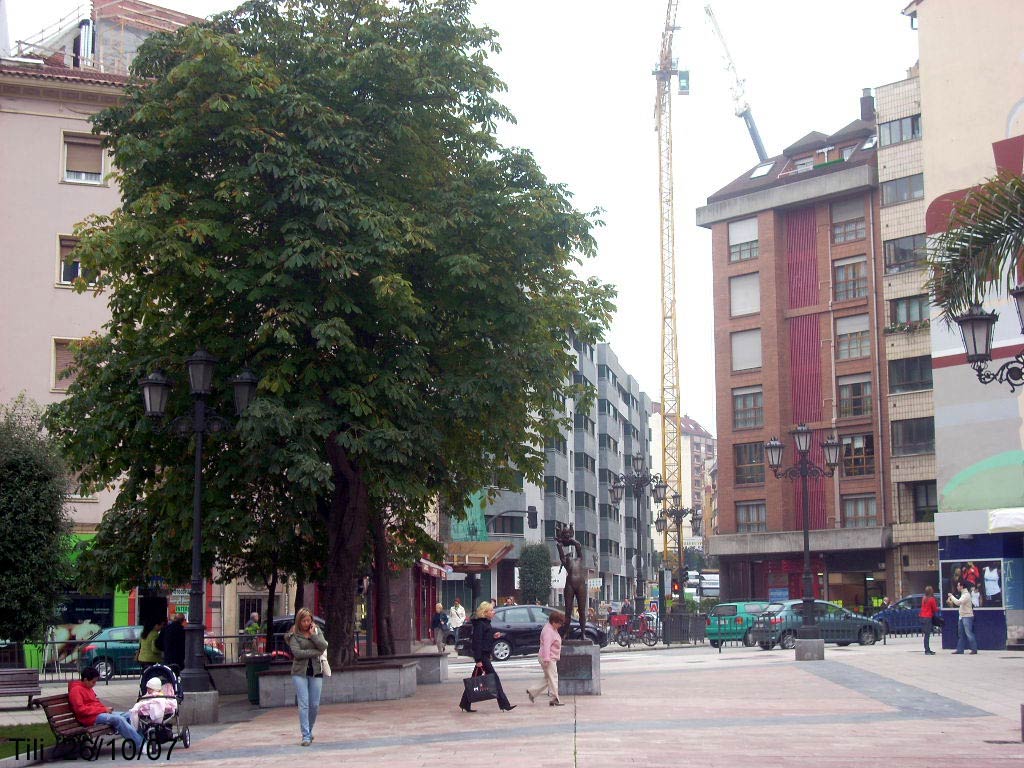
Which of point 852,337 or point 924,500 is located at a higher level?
point 852,337

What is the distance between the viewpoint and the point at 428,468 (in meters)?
21.0

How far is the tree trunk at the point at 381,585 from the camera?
24062mm

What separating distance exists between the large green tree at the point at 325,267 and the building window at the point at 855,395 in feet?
146

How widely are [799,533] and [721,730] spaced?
166 feet

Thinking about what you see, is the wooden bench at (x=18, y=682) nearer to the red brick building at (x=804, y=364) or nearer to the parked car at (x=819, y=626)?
the parked car at (x=819, y=626)

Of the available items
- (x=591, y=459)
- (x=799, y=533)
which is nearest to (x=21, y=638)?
(x=799, y=533)

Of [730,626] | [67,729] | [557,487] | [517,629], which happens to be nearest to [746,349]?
[557,487]

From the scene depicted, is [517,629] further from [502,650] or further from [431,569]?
[431,569]

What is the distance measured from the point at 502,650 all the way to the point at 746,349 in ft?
118

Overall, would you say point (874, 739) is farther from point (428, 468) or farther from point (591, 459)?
point (591, 459)

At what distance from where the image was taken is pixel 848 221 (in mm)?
64500

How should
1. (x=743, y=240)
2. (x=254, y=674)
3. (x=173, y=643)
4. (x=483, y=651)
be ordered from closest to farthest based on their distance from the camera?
(x=483, y=651), (x=173, y=643), (x=254, y=674), (x=743, y=240)

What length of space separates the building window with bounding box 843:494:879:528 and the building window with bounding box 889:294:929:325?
9.05 meters

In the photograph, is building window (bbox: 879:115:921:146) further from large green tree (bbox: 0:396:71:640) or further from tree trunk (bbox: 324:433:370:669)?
large green tree (bbox: 0:396:71:640)
